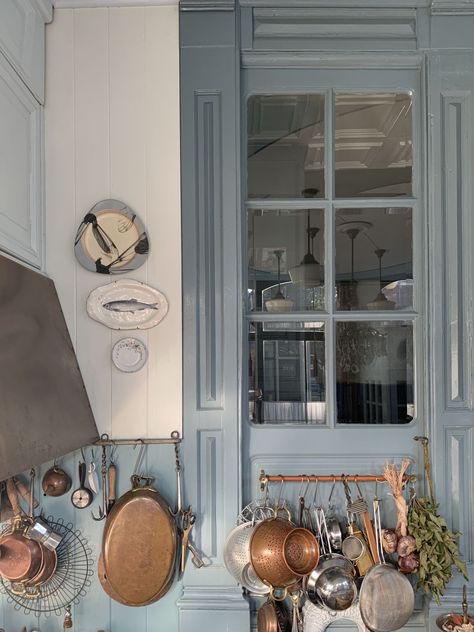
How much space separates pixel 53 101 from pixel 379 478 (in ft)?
5.30

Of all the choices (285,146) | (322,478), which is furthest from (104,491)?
(285,146)

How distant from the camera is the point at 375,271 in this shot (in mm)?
1783

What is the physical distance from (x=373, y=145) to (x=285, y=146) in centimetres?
30

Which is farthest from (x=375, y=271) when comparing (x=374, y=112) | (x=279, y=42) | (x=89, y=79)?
(x=89, y=79)

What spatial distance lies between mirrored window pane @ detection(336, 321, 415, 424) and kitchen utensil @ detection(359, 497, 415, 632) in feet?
1.51

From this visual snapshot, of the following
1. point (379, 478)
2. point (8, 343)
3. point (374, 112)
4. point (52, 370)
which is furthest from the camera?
point (374, 112)

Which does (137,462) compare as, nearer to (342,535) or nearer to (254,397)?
(254,397)

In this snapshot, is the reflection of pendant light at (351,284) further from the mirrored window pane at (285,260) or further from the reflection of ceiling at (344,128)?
the reflection of ceiling at (344,128)

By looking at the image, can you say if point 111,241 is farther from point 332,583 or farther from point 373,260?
point 332,583

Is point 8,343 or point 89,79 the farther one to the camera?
point 89,79

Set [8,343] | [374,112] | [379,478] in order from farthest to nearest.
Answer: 1. [374,112]
2. [379,478]
3. [8,343]

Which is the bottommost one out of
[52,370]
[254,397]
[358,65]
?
[254,397]

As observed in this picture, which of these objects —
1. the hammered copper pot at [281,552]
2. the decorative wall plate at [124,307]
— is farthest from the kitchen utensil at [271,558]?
the decorative wall plate at [124,307]

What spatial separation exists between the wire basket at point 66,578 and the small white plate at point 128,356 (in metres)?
0.53
